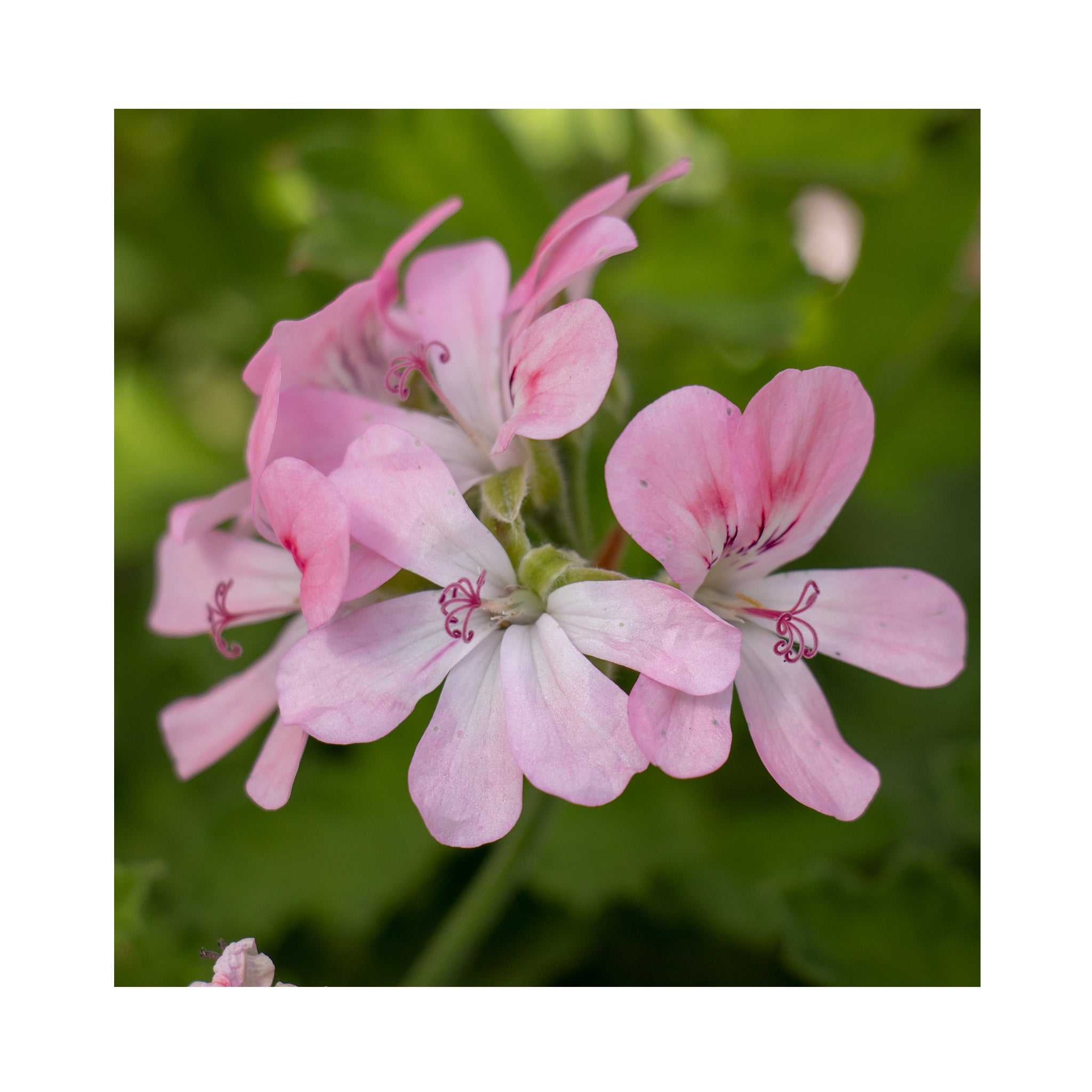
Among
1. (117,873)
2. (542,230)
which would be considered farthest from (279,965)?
(542,230)

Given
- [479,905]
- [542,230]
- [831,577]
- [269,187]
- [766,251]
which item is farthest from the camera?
[269,187]

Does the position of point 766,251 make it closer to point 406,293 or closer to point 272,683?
point 406,293

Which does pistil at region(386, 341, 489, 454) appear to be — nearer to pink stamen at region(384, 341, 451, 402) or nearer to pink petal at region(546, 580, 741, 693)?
pink stamen at region(384, 341, 451, 402)

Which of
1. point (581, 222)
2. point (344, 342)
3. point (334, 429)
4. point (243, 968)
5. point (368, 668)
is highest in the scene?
point (581, 222)

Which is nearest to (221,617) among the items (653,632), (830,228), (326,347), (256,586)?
(256,586)

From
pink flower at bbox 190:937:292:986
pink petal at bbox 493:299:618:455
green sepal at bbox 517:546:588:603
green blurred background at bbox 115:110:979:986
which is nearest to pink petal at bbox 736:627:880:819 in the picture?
green sepal at bbox 517:546:588:603

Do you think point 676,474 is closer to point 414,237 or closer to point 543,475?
point 543,475
